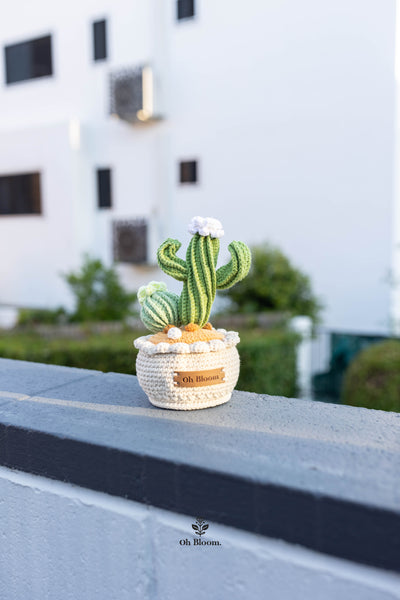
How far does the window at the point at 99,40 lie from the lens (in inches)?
313

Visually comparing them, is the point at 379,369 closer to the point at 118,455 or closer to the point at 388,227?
the point at 388,227

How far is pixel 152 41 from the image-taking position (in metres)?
7.53

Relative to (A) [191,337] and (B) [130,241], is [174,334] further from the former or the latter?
(B) [130,241]

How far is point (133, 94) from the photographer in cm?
730

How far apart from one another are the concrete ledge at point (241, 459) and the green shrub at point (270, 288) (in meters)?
4.41

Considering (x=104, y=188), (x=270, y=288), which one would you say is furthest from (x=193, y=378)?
(x=104, y=188)

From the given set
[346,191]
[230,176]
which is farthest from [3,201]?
[346,191]

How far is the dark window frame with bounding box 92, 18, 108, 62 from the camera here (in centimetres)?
794

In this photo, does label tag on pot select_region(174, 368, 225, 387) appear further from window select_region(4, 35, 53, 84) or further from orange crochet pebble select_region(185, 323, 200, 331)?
window select_region(4, 35, 53, 84)

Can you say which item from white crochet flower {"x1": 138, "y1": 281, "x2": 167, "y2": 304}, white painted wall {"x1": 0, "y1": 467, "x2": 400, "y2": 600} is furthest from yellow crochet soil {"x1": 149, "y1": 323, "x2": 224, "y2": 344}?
white painted wall {"x1": 0, "y1": 467, "x2": 400, "y2": 600}

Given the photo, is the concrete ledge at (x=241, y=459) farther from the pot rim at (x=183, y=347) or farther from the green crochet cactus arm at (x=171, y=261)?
the green crochet cactus arm at (x=171, y=261)

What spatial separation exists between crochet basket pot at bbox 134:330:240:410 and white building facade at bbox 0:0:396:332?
12.1 ft

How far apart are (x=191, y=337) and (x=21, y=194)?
8.43 m

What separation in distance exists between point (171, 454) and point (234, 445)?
0.42 feet
